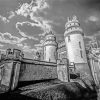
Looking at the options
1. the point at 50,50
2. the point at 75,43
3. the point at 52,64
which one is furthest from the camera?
the point at 50,50

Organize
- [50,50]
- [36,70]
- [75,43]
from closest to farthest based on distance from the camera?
[36,70] < [75,43] < [50,50]

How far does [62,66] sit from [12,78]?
8215mm

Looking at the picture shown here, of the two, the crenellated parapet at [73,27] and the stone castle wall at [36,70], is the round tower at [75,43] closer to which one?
the crenellated parapet at [73,27]

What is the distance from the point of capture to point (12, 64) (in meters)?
8.41

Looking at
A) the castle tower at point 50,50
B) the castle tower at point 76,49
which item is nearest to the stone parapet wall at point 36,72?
the castle tower at point 76,49

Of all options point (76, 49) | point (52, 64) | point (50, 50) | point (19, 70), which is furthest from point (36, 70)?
point (50, 50)

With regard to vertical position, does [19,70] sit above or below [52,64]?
below

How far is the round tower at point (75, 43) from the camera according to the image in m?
18.5

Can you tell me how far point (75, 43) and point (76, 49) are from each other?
1713 millimetres

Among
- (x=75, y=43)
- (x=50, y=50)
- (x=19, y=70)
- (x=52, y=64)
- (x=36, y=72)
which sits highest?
(x=75, y=43)

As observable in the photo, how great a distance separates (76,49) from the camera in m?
19.0

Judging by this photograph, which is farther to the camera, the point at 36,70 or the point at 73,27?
the point at 73,27

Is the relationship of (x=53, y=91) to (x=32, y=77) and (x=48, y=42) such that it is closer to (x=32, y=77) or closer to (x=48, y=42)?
(x=32, y=77)

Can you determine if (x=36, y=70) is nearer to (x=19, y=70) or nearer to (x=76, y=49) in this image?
(x=19, y=70)
